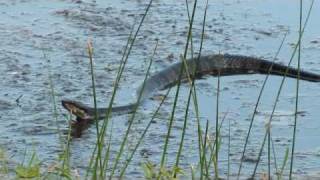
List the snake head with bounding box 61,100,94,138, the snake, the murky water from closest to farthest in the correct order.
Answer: the murky water
the snake head with bounding box 61,100,94,138
the snake

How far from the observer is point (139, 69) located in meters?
8.55

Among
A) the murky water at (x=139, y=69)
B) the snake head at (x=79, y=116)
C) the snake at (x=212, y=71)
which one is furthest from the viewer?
the snake at (x=212, y=71)

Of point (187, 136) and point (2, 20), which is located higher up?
point (187, 136)

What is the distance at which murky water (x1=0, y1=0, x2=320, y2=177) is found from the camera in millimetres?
6691

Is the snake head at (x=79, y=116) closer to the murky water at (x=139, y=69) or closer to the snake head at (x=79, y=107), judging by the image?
the snake head at (x=79, y=107)

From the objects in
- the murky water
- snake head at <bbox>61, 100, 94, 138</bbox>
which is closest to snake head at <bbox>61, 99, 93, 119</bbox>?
snake head at <bbox>61, 100, 94, 138</bbox>

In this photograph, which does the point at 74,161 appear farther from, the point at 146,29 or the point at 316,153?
the point at 146,29

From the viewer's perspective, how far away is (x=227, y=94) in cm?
804

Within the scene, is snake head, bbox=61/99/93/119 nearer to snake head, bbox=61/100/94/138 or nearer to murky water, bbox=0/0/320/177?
snake head, bbox=61/100/94/138

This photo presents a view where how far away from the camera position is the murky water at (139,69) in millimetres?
6691

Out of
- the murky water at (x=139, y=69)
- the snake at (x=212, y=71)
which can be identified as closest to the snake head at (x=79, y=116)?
the snake at (x=212, y=71)

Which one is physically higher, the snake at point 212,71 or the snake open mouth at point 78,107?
the snake open mouth at point 78,107

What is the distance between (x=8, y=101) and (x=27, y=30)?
76.9 inches

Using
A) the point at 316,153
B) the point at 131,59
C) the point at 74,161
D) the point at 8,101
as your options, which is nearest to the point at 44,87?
the point at 8,101
